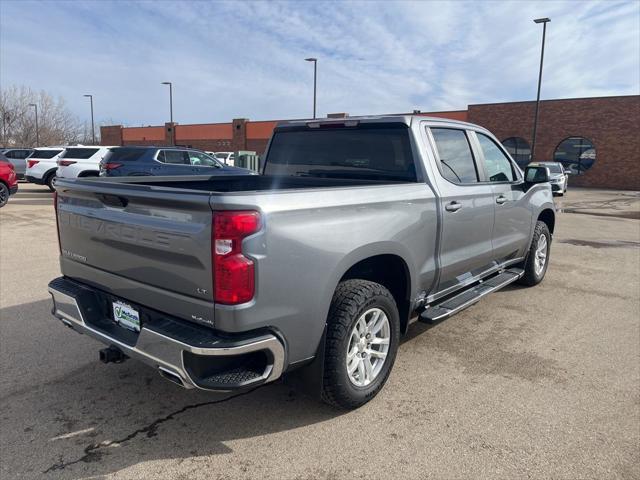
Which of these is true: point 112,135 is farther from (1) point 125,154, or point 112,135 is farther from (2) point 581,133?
(2) point 581,133

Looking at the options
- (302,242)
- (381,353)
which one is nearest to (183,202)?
(302,242)

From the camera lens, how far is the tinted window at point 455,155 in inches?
163

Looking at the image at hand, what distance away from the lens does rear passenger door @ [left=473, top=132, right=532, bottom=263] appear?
189 inches

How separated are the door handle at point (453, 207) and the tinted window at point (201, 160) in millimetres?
12106

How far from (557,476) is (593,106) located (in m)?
33.5

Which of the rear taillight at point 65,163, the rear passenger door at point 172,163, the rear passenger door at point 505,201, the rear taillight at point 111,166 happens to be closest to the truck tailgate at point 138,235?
the rear passenger door at point 505,201

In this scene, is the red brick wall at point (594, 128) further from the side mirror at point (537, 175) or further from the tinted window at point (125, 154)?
the side mirror at point (537, 175)

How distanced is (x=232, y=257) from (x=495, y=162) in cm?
365

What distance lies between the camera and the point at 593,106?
100 ft

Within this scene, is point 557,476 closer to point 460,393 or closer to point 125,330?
point 460,393

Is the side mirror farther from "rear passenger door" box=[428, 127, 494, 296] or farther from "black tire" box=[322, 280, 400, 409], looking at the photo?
"black tire" box=[322, 280, 400, 409]

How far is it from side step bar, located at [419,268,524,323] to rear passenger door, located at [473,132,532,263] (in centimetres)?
21

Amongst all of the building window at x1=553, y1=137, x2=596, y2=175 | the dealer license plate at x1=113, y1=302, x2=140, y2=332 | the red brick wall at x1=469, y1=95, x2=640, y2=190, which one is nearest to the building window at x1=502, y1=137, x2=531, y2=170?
the red brick wall at x1=469, y1=95, x2=640, y2=190

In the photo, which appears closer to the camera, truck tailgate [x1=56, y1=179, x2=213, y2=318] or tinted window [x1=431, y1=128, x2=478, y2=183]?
truck tailgate [x1=56, y1=179, x2=213, y2=318]
